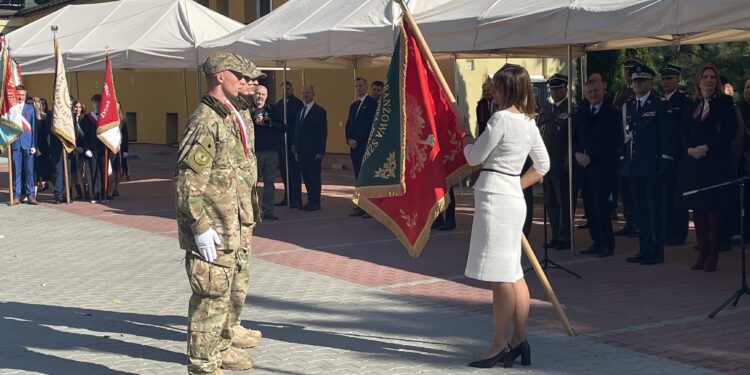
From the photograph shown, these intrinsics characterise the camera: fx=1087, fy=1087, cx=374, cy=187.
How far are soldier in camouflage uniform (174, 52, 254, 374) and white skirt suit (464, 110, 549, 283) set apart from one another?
4.92 ft

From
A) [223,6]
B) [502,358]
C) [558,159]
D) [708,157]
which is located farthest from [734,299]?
[223,6]

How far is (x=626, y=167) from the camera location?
1112cm

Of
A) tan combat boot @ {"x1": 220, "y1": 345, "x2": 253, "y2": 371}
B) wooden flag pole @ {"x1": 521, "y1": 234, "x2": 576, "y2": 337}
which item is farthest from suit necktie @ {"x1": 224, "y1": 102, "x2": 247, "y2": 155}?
wooden flag pole @ {"x1": 521, "y1": 234, "x2": 576, "y2": 337}

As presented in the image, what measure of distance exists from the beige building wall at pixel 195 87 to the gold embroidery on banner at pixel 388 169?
1102 cm

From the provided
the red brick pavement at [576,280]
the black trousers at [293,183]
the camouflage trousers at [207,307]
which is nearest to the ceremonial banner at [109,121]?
the red brick pavement at [576,280]

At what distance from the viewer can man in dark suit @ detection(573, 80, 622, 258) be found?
11.6 m

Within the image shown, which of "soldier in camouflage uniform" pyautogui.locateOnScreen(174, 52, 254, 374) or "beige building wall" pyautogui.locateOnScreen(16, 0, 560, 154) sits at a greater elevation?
"beige building wall" pyautogui.locateOnScreen(16, 0, 560, 154)

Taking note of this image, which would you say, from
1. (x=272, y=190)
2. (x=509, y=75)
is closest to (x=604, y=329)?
(x=509, y=75)

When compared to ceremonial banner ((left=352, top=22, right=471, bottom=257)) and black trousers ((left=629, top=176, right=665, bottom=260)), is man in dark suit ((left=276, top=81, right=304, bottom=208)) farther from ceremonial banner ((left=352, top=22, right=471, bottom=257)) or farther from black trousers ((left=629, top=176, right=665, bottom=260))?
ceremonial banner ((left=352, top=22, right=471, bottom=257))

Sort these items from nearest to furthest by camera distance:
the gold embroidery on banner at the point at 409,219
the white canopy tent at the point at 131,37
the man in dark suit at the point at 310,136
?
the gold embroidery on banner at the point at 409,219 < the man in dark suit at the point at 310,136 < the white canopy tent at the point at 131,37

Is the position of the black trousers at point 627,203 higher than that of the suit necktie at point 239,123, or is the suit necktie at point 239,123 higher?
the suit necktie at point 239,123

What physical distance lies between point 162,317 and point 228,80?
2956 millimetres

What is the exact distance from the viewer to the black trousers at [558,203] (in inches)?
481

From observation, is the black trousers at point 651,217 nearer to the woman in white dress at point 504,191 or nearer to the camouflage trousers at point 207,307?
the woman in white dress at point 504,191
